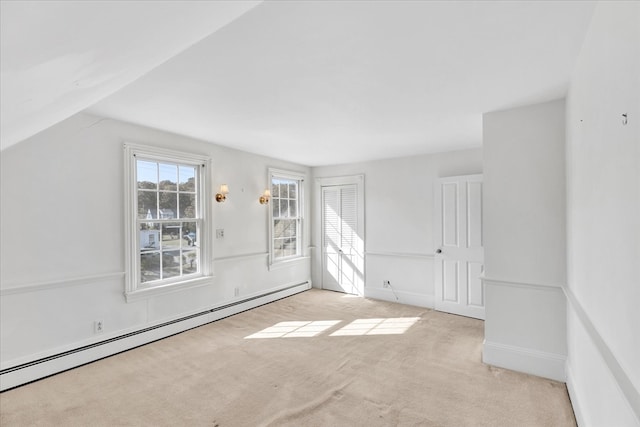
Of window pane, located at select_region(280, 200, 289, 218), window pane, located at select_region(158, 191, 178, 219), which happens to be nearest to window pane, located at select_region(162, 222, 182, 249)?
window pane, located at select_region(158, 191, 178, 219)

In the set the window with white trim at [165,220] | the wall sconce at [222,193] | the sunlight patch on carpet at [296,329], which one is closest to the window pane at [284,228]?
the wall sconce at [222,193]

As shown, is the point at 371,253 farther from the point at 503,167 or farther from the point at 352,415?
the point at 352,415

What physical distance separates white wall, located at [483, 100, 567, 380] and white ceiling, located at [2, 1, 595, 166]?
0.27 m

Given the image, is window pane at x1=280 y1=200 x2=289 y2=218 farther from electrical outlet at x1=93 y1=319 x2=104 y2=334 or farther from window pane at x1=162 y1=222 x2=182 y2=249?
electrical outlet at x1=93 y1=319 x2=104 y2=334

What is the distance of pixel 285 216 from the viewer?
18.4 ft

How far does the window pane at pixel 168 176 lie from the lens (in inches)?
145

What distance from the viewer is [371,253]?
539cm

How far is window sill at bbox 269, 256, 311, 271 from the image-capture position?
5.19m

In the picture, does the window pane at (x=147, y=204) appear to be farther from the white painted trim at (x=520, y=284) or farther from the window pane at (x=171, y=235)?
the white painted trim at (x=520, y=284)

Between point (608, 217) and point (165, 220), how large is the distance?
153 inches

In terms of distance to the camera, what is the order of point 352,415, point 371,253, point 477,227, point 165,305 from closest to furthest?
point 352,415 < point 165,305 < point 477,227 < point 371,253

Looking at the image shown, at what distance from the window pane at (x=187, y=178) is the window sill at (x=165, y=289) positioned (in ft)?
3.82

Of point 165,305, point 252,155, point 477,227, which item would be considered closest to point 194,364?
point 165,305

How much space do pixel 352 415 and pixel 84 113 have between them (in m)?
3.51
